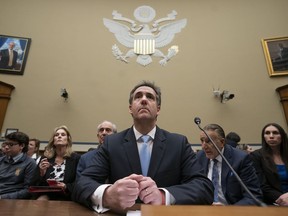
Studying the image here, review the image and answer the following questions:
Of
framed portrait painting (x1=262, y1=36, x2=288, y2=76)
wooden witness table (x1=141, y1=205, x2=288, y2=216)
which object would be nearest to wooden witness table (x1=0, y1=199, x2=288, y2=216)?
wooden witness table (x1=141, y1=205, x2=288, y2=216)

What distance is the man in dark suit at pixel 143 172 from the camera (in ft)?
4.01

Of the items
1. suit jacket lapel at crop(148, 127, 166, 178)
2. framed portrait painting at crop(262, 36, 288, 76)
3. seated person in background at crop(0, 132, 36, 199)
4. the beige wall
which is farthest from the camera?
framed portrait painting at crop(262, 36, 288, 76)

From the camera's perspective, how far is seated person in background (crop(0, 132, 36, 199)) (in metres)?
3.09

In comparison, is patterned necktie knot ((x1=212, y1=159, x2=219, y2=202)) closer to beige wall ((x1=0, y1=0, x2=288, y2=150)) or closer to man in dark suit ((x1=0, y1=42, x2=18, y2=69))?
beige wall ((x1=0, y1=0, x2=288, y2=150))

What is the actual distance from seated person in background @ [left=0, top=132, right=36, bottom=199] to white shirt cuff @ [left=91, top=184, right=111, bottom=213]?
2098 mm

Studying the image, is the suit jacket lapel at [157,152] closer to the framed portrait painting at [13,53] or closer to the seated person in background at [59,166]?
the seated person in background at [59,166]

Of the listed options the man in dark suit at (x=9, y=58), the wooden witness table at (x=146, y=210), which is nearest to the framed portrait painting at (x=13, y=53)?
the man in dark suit at (x=9, y=58)

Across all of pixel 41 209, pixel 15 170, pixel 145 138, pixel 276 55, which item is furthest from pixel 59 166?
pixel 276 55

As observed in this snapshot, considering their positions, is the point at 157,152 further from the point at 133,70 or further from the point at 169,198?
the point at 133,70

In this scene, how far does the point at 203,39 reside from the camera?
8.48 metres

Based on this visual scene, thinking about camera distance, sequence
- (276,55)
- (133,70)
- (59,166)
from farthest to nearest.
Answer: (133,70)
(276,55)
(59,166)

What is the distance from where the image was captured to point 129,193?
116cm

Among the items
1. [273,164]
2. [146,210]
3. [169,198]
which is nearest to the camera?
[146,210]

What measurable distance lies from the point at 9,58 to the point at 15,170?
5898 mm
